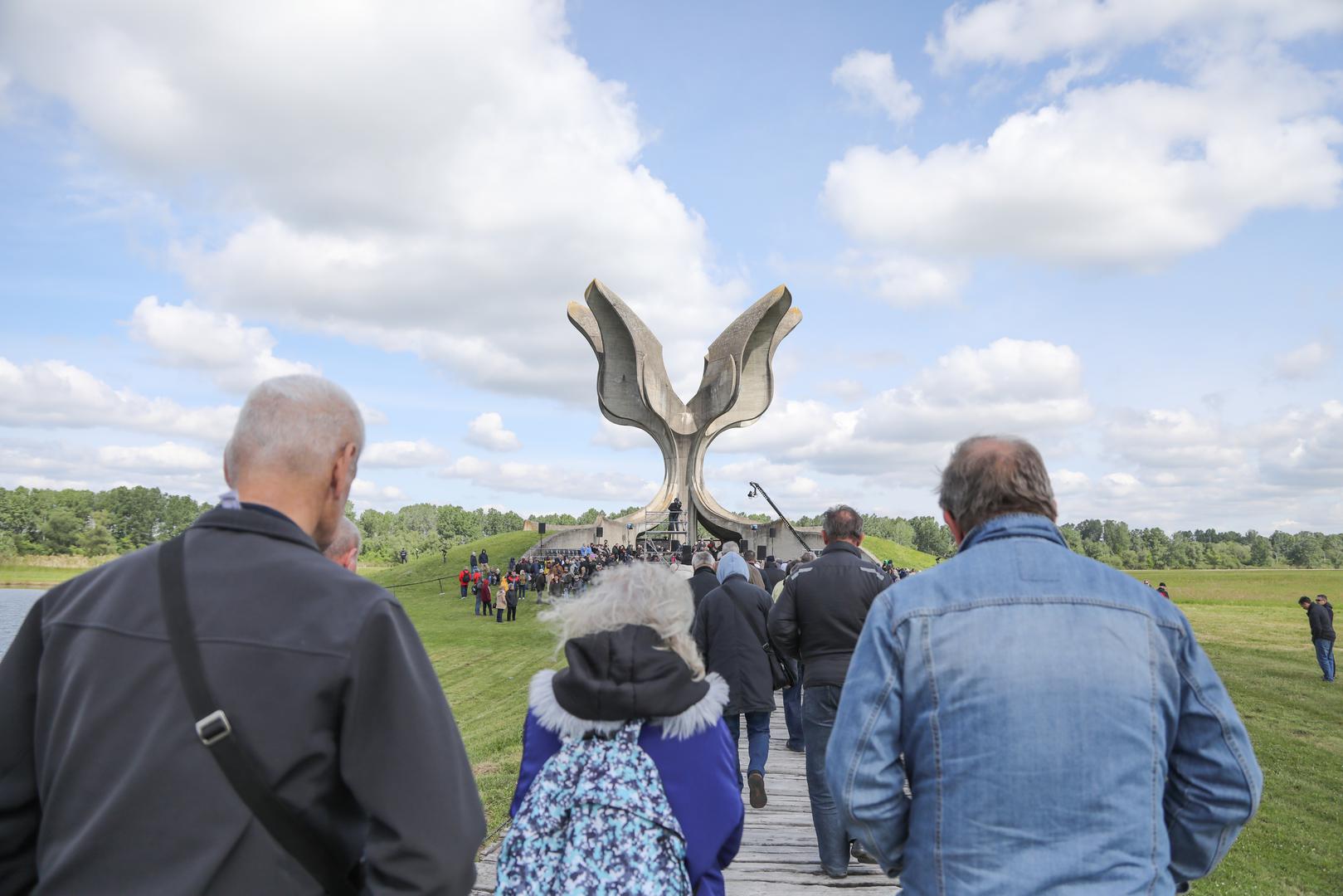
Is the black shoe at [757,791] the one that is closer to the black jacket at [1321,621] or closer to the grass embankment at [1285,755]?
the grass embankment at [1285,755]

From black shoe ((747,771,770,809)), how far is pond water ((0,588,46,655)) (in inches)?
571

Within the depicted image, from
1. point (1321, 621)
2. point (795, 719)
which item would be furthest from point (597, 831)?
point (1321, 621)

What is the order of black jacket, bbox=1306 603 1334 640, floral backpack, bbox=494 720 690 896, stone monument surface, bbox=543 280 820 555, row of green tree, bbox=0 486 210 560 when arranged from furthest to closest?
1. row of green tree, bbox=0 486 210 560
2. stone monument surface, bbox=543 280 820 555
3. black jacket, bbox=1306 603 1334 640
4. floral backpack, bbox=494 720 690 896

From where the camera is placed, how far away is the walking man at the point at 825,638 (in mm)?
4371

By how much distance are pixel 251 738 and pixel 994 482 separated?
1.67 m

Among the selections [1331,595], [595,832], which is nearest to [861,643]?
[595,832]

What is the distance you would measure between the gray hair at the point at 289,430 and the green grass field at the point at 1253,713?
4910 millimetres

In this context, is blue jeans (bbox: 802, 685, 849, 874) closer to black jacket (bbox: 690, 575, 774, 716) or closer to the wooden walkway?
the wooden walkway

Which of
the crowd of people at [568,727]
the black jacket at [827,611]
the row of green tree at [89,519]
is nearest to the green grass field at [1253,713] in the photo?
the black jacket at [827,611]

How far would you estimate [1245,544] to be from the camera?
9312 centimetres

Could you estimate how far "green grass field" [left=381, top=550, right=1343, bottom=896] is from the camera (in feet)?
20.3

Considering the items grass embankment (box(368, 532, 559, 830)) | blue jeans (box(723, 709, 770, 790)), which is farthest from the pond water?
blue jeans (box(723, 709, 770, 790))

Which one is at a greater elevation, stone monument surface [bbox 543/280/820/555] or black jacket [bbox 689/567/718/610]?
stone monument surface [bbox 543/280/820/555]

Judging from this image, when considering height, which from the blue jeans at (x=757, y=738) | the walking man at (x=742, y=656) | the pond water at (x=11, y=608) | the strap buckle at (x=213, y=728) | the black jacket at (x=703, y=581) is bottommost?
the pond water at (x=11, y=608)
